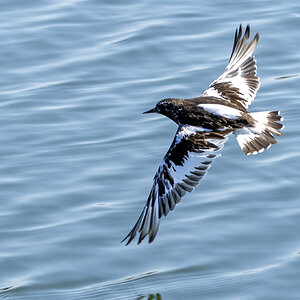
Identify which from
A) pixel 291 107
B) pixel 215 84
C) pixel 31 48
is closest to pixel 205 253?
pixel 215 84

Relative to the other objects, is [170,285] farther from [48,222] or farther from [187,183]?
[48,222]

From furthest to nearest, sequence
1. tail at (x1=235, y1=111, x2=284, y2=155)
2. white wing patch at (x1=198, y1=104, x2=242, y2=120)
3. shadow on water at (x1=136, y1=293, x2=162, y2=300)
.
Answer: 1. white wing patch at (x1=198, y1=104, x2=242, y2=120)
2. tail at (x1=235, y1=111, x2=284, y2=155)
3. shadow on water at (x1=136, y1=293, x2=162, y2=300)

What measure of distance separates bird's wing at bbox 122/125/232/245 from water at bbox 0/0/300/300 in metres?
0.49

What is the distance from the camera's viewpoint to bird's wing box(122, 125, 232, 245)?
7.69 m

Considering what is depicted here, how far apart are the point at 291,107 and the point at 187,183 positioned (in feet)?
9.28

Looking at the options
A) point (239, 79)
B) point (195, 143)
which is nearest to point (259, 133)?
point (195, 143)

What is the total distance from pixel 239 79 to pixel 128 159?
130 centimetres

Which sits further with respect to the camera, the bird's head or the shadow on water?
the bird's head

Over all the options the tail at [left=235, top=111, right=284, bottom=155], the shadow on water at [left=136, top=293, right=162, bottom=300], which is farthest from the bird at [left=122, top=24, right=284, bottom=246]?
the shadow on water at [left=136, top=293, right=162, bottom=300]

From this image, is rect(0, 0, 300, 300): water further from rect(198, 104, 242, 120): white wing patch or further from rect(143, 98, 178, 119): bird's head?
rect(198, 104, 242, 120): white wing patch

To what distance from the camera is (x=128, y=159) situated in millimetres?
9406

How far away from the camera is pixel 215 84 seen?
909 centimetres

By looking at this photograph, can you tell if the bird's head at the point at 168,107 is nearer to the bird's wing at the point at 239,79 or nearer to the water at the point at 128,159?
the bird's wing at the point at 239,79

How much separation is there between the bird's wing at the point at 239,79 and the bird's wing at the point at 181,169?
3.09ft
